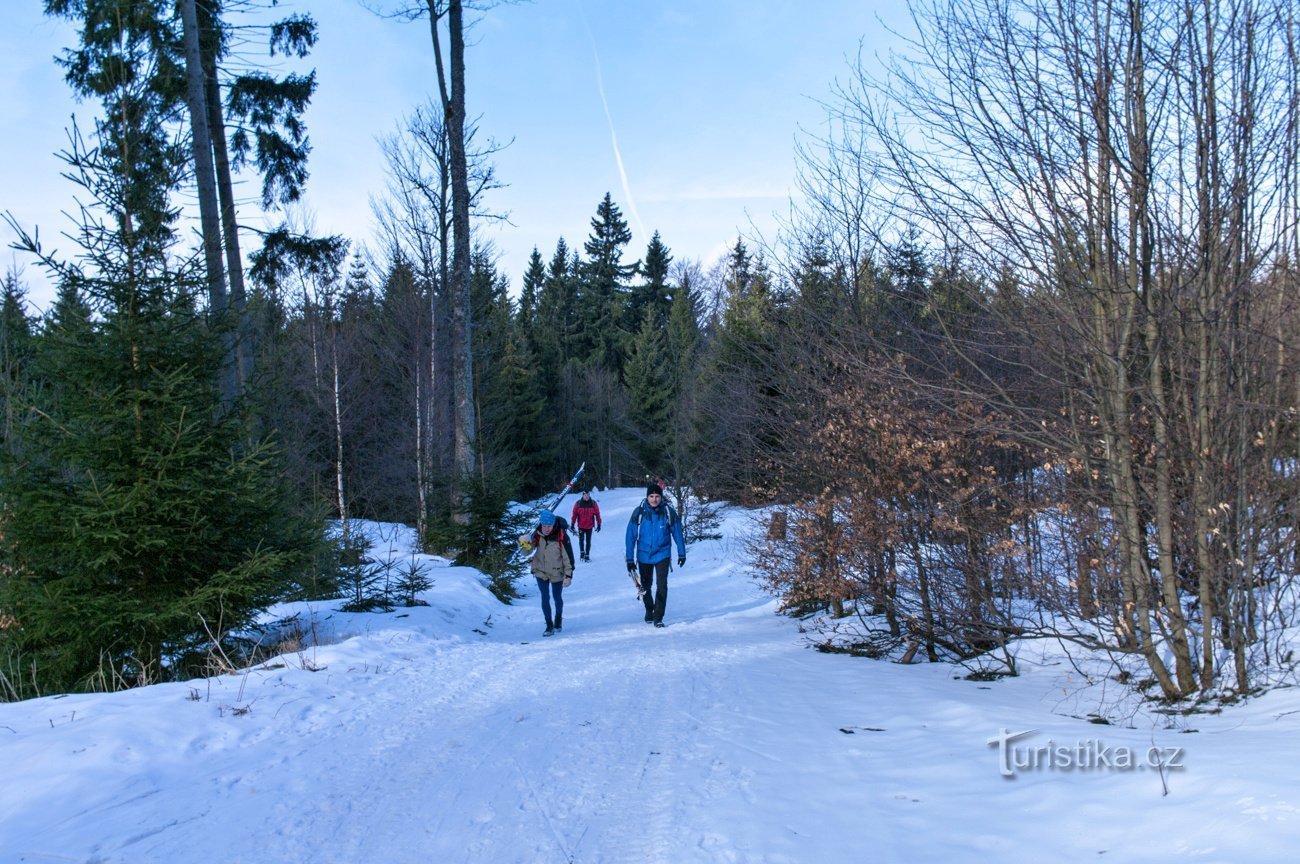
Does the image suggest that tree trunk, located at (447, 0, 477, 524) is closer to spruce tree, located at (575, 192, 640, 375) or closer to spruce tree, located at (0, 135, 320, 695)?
spruce tree, located at (0, 135, 320, 695)

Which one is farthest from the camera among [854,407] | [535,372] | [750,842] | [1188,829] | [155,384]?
[535,372]

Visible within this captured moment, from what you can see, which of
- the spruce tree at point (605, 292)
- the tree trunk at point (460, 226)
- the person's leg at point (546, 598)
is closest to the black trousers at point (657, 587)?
the person's leg at point (546, 598)

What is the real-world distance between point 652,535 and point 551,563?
1.52m

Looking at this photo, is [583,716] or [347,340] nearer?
[583,716]

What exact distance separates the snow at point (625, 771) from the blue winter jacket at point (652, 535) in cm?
368

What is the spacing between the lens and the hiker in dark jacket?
1038cm

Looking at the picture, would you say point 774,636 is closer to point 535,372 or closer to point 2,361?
point 2,361

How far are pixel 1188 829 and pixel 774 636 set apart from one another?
710 cm

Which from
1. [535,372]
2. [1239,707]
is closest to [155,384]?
[1239,707]

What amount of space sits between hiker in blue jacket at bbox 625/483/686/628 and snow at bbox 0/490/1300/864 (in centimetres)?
356

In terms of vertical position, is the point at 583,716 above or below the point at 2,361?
below

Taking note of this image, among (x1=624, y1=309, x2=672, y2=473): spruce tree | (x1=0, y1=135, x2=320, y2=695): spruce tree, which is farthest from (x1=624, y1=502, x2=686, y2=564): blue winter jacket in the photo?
(x1=624, y1=309, x2=672, y2=473): spruce tree

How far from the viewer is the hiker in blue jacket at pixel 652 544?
10812mm

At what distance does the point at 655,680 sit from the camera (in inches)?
271
